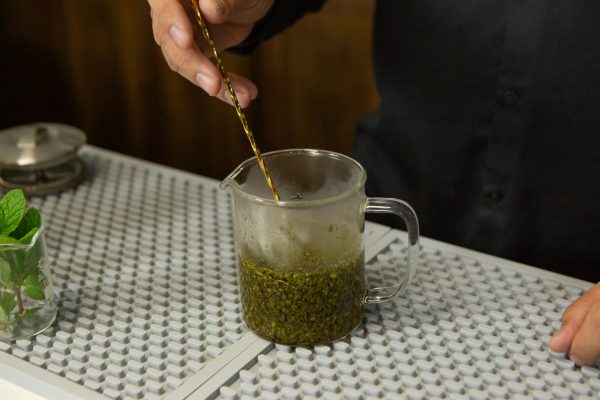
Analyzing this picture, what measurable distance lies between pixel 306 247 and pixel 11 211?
0.36 meters

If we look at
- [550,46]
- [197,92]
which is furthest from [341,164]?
[197,92]

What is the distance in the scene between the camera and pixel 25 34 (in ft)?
8.80

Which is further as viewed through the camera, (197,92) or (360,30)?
(197,92)

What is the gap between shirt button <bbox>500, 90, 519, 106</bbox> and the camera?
1207 millimetres

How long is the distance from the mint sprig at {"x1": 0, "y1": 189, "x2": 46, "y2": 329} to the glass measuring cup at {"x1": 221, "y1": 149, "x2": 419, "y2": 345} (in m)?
0.24

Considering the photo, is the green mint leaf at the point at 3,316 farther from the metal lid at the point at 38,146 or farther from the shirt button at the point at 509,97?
the shirt button at the point at 509,97

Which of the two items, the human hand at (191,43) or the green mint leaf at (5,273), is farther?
the human hand at (191,43)

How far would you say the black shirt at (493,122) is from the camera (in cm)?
117

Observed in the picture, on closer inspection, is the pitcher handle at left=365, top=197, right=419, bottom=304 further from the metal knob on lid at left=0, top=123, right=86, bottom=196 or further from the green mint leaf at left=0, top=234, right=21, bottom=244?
the metal knob on lid at left=0, top=123, right=86, bottom=196

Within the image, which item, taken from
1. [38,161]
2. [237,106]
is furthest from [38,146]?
[237,106]

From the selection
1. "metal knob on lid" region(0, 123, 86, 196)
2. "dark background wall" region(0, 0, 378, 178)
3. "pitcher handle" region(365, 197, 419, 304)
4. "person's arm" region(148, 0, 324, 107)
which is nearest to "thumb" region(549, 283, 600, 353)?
"pitcher handle" region(365, 197, 419, 304)

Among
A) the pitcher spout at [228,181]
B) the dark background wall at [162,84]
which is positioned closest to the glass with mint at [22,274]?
the pitcher spout at [228,181]

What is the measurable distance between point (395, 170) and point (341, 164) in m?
0.55

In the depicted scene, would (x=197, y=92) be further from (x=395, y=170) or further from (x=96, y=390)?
(x=96, y=390)
